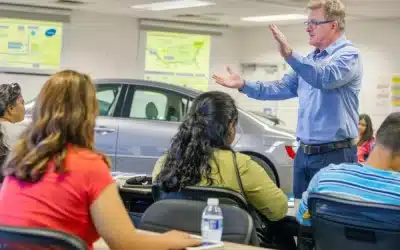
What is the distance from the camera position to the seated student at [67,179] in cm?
208

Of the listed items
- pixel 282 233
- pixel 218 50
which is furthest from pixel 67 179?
pixel 218 50

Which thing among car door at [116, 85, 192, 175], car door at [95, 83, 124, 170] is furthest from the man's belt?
car door at [95, 83, 124, 170]

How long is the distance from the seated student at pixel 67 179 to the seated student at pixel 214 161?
82 cm

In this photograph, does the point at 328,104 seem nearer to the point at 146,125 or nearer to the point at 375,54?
the point at 146,125

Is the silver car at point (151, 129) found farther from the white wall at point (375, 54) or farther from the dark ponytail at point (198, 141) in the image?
the dark ponytail at point (198, 141)

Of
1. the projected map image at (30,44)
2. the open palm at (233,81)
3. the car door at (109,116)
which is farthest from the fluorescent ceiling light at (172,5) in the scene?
the open palm at (233,81)

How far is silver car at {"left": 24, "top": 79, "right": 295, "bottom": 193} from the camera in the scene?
7.56 meters

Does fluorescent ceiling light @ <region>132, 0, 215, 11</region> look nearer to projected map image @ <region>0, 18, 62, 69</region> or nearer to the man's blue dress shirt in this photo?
projected map image @ <region>0, 18, 62, 69</region>

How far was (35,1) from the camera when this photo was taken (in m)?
10.7

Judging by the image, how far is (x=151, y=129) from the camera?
7602 mm

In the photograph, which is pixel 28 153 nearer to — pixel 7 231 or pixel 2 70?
pixel 7 231

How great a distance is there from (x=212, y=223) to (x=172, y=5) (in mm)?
8718

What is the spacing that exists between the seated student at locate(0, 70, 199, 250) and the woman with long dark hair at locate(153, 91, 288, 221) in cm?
82

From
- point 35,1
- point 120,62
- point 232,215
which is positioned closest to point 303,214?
point 232,215
